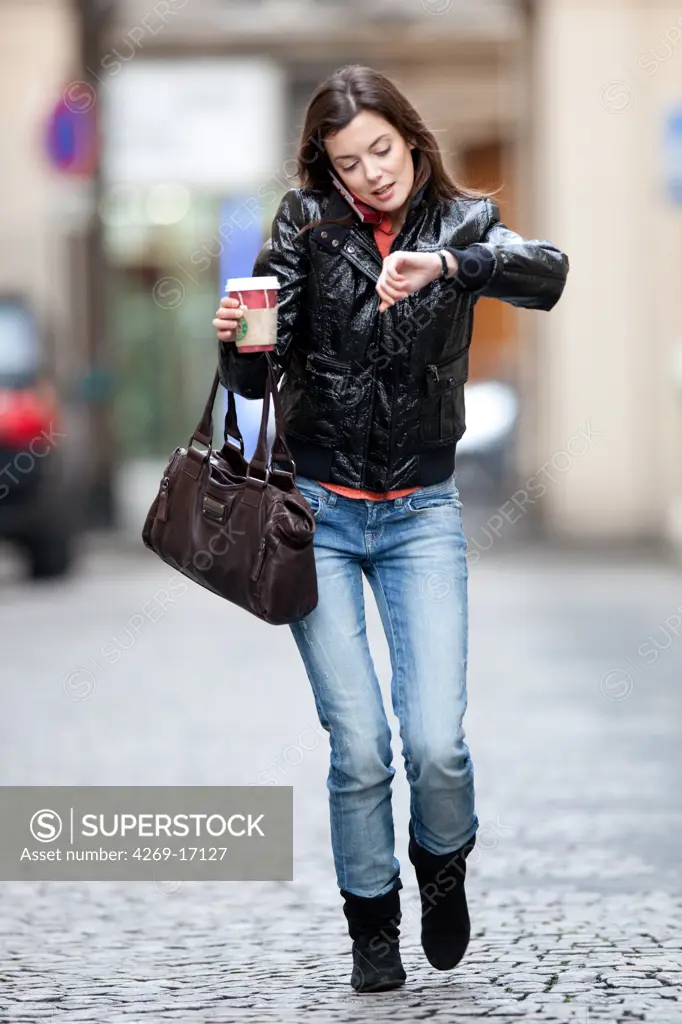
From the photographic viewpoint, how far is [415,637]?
171 inches

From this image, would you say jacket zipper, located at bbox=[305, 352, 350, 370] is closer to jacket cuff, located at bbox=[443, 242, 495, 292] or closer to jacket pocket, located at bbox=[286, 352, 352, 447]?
jacket pocket, located at bbox=[286, 352, 352, 447]

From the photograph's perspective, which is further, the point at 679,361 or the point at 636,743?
the point at 679,361

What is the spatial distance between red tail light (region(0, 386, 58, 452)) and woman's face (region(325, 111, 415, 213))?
10.6 meters

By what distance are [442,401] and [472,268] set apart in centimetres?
31

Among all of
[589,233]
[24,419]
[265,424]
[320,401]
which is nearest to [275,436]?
[265,424]

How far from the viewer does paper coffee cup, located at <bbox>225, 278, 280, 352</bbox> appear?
407 centimetres

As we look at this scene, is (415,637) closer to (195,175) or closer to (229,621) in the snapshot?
(229,621)

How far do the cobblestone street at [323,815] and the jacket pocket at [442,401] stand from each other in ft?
3.62

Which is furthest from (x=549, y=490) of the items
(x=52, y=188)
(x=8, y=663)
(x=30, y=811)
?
(x=30, y=811)

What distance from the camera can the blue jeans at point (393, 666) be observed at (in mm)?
4340

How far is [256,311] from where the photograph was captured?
4.10 meters

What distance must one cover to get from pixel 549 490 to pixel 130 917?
15626 mm

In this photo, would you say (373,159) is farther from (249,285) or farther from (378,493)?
(378,493)

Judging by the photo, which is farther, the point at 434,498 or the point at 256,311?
the point at 434,498
